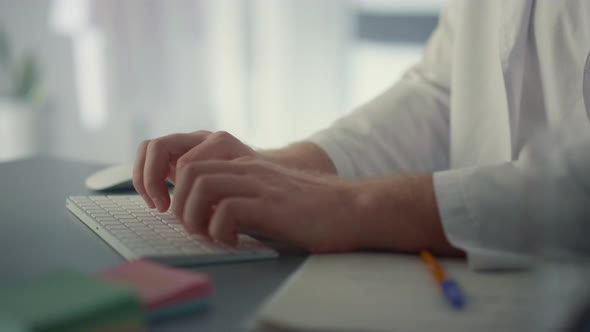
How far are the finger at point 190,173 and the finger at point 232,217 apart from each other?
4cm

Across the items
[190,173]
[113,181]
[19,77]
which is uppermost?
[190,173]

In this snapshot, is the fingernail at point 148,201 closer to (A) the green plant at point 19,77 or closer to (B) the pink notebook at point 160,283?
(B) the pink notebook at point 160,283

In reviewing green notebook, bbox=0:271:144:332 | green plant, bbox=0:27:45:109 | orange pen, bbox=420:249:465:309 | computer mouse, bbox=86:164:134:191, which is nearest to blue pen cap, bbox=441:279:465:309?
orange pen, bbox=420:249:465:309

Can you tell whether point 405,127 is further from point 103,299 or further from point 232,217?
point 103,299

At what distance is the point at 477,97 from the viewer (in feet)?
3.65

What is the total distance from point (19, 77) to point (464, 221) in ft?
9.48

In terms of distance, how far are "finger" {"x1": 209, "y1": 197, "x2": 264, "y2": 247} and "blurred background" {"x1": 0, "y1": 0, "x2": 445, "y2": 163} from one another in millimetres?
2275

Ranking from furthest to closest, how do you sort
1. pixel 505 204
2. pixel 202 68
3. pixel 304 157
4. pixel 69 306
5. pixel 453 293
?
pixel 202 68
pixel 304 157
pixel 505 204
pixel 453 293
pixel 69 306

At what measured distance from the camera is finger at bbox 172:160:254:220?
28.1 inches

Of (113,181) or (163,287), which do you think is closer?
(163,287)

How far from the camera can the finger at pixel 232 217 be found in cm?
69

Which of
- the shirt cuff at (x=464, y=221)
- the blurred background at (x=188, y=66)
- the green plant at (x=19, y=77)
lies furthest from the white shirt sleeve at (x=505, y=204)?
the green plant at (x=19, y=77)

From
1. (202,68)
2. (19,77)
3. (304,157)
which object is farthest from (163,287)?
(19,77)

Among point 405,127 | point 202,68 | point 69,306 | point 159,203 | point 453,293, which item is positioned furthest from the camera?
point 202,68
